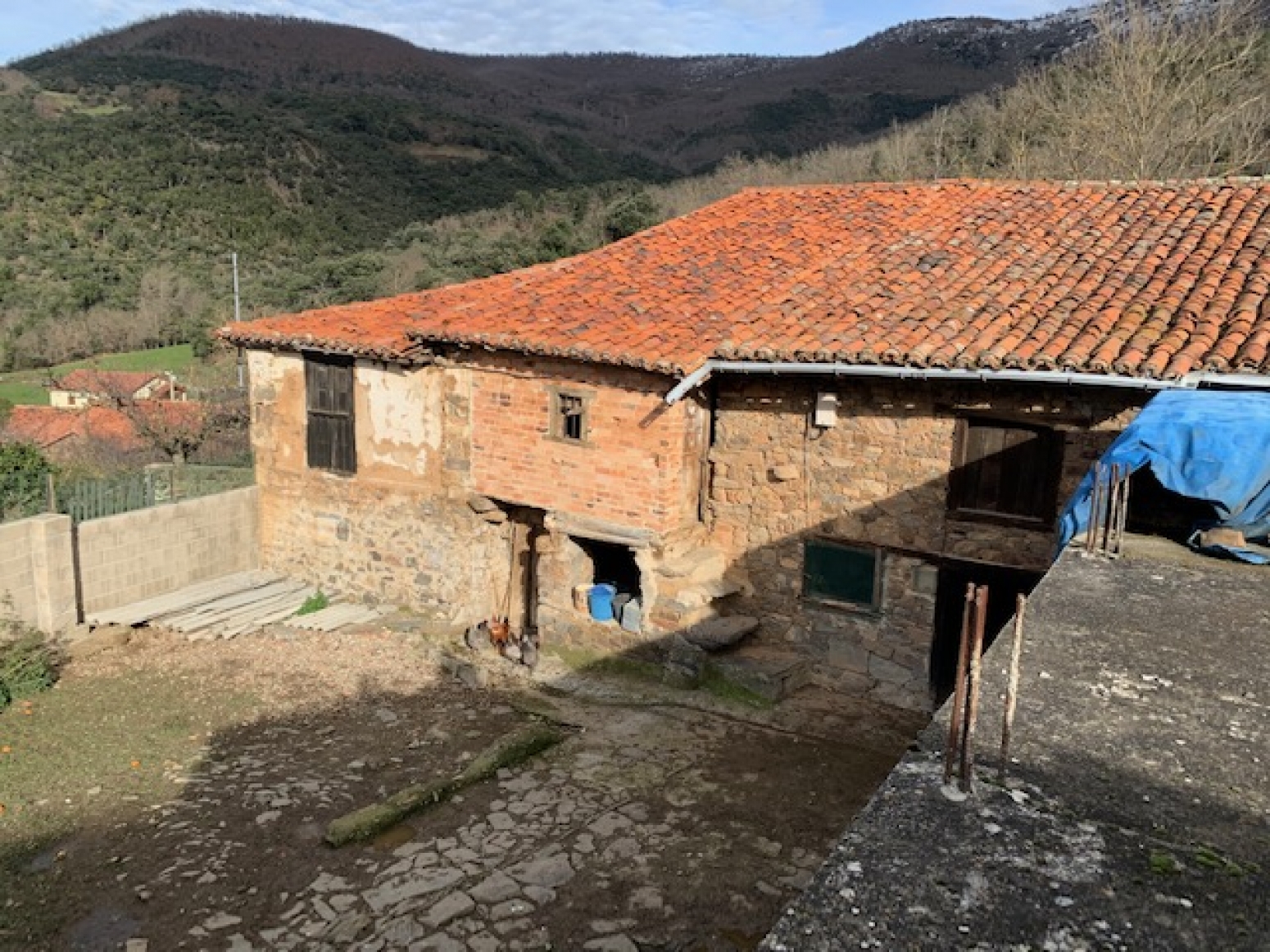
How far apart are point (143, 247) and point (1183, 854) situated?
45.5 m

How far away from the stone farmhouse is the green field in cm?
2096

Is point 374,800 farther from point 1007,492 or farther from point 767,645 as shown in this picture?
point 1007,492

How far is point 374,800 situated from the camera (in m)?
8.65

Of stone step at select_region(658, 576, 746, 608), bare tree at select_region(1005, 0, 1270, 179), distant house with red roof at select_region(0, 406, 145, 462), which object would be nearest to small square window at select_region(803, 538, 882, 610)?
stone step at select_region(658, 576, 746, 608)

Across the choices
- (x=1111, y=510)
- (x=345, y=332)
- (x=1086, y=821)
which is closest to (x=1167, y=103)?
(x=345, y=332)

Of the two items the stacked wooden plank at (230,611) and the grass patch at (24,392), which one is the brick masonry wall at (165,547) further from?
the grass patch at (24,392)

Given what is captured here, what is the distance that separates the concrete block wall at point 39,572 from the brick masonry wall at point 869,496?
843 cm

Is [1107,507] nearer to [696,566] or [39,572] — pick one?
[696,566]

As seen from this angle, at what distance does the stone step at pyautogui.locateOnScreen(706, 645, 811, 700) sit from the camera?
10750 mm

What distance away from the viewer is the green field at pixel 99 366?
30625 millimetres

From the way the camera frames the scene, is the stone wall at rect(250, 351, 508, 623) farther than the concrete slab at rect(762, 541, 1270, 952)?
Yes

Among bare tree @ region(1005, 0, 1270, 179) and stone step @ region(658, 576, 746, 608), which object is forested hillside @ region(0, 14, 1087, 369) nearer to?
bare tree @ region(1005, 0, 1270, 179)

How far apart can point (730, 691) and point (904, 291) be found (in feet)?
16.5

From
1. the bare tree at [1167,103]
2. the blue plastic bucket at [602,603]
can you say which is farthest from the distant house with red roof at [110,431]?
the bare tree at [1167,103]
